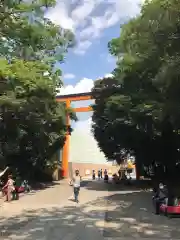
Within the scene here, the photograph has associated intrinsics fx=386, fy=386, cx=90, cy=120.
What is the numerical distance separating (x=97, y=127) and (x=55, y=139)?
20.3ft

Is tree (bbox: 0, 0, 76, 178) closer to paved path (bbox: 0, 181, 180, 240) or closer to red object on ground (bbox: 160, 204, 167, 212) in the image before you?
paved path (bbox: 0, 181, 180, 240)

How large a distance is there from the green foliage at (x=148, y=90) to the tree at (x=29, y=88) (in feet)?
11.1

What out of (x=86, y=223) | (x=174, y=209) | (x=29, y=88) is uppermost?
(x=29, y=88)

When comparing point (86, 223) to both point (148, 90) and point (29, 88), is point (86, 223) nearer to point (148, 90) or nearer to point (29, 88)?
point (29, 88)

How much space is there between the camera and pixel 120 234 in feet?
34.6

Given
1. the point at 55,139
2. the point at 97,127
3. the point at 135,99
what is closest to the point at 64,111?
the point at 55,139

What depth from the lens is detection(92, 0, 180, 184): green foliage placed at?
44.0 feet

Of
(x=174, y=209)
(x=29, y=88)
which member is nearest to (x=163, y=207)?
(x=174, y=209)

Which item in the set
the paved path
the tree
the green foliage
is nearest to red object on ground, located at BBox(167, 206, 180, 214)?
the paved path

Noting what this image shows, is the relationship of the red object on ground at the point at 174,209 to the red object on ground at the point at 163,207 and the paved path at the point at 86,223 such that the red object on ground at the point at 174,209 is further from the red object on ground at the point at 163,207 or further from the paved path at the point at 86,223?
the paved path at the point at 86,223

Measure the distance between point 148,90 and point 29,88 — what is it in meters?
8.78

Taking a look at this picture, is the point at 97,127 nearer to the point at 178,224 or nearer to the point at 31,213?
the point at 31,213

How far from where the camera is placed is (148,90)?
63.1ft

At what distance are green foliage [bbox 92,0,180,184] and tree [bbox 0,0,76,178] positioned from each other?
3373mm
